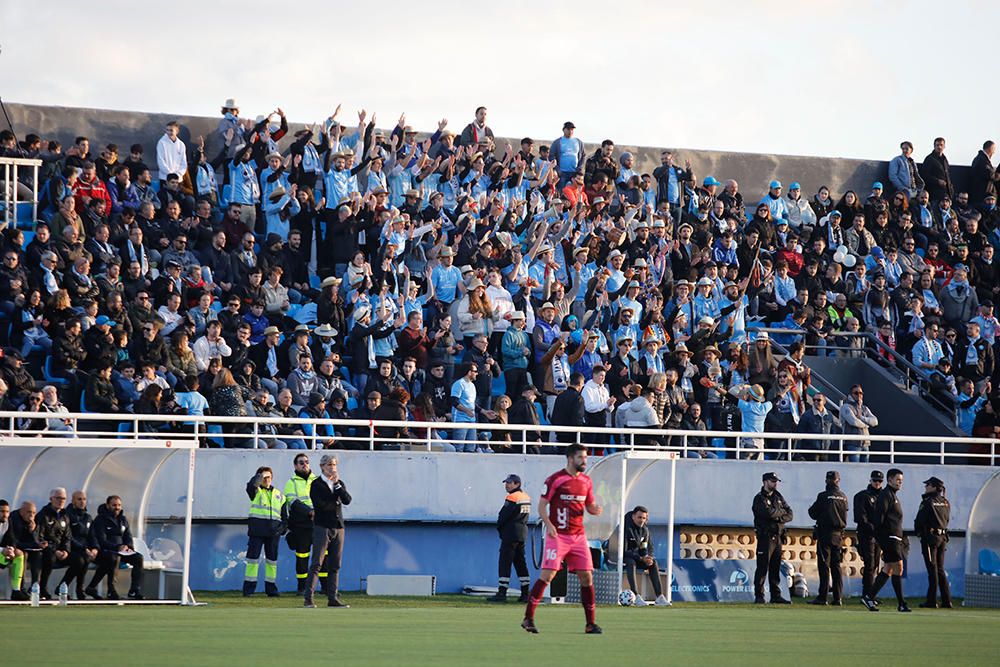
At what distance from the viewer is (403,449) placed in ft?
81.6

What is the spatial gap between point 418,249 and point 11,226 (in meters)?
6.24

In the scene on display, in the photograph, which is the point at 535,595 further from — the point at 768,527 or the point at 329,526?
the point at 768,527

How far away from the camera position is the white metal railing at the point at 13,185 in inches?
981

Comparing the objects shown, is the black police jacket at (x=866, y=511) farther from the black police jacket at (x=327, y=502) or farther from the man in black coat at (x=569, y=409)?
the black police jacket at (x=327, y=502)

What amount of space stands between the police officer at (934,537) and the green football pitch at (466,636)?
2.41 meters

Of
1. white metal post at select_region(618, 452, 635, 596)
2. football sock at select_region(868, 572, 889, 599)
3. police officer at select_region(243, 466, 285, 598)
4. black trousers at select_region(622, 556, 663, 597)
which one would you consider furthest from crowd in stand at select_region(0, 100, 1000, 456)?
football sock at select_region(868, 572, 889, 599)

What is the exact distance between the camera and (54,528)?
65.8 ft

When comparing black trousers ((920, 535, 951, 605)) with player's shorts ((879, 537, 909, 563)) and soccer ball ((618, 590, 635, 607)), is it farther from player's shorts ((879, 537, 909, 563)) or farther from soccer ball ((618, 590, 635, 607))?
soccer ball ((618, 590, 635, 607))

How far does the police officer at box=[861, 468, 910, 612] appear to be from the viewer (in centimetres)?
2264

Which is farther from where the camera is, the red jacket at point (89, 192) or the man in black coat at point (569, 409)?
the man in black coat at point (569, 409)

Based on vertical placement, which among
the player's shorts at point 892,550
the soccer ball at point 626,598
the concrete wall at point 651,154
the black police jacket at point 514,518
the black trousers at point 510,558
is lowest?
the soccer ball at point 626,598

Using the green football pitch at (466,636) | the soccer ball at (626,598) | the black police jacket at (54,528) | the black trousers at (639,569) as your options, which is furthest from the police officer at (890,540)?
the black police jacket at (54,528)

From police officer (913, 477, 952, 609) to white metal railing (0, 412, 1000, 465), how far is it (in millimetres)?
1837

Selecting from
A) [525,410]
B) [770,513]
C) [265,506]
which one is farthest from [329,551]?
[770,513]
